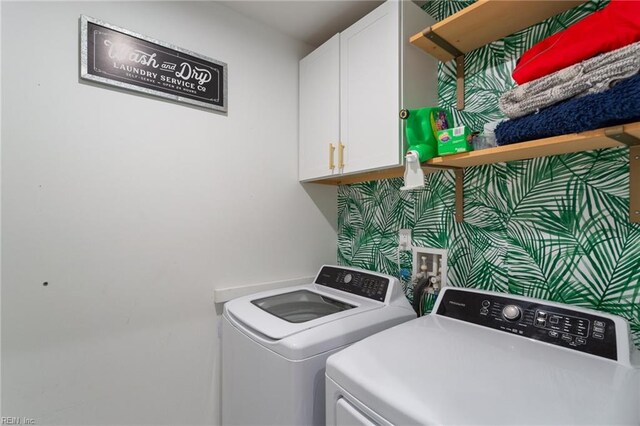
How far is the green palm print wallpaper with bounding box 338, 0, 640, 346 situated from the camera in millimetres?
1007

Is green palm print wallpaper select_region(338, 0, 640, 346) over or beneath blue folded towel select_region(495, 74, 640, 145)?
beneath

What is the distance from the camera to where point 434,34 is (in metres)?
1.24

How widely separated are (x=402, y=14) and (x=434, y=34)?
0.58 ft

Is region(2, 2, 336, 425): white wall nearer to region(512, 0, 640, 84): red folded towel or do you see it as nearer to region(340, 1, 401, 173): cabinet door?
region(340, 1, 401, 173): cabinet door

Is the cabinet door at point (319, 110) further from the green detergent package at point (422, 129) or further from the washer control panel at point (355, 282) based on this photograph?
the washer control panel at point (355, 282)

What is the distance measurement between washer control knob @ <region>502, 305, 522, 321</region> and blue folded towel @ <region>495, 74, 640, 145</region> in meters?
0.60

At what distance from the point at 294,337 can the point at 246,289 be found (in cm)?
68

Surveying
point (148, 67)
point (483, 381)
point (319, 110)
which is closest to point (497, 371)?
point (483, 381)

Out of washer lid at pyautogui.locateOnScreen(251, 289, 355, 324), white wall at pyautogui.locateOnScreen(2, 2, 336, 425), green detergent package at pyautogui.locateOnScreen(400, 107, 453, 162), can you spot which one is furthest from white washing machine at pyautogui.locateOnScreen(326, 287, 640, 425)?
white wall at pyautogui.locateOnScreen(2, 2, 336, 425)

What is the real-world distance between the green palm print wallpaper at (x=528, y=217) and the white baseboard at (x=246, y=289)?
632 mm

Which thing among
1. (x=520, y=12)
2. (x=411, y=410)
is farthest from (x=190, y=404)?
(x=520, y=12)

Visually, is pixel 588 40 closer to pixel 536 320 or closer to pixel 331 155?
pixel 536 320

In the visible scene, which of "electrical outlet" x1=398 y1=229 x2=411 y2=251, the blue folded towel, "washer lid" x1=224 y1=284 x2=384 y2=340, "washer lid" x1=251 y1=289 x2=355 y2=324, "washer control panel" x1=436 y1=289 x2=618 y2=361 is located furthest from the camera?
"electrical outlet" x1=398 y1=229 x2=411 y2=251

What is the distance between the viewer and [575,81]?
0.82 meters
